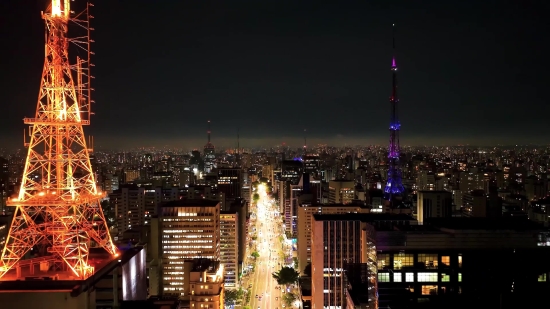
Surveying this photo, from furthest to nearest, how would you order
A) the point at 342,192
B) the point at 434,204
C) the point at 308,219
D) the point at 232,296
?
the point at 342,192 → the point at 434,204 → the point at 308,219 → the point at 232,296

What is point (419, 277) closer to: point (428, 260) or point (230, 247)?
point (428, 260)

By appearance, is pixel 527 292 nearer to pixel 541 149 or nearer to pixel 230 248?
pixel 230 248

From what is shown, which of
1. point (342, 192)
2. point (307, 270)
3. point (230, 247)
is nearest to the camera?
point (307, 270)

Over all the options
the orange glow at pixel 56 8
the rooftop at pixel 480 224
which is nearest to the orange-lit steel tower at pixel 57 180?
the orange glow at pixel 56 8

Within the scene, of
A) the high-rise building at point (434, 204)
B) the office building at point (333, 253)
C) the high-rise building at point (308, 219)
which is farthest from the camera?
the high-rise building at point (434, 204)

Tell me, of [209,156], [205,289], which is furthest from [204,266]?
[209,156]

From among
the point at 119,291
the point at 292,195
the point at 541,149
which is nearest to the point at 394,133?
the point at 292,195

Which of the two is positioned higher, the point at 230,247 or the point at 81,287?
the point at 81,287

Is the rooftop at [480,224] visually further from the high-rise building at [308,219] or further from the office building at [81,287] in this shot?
the high-rise building at [308,219]
